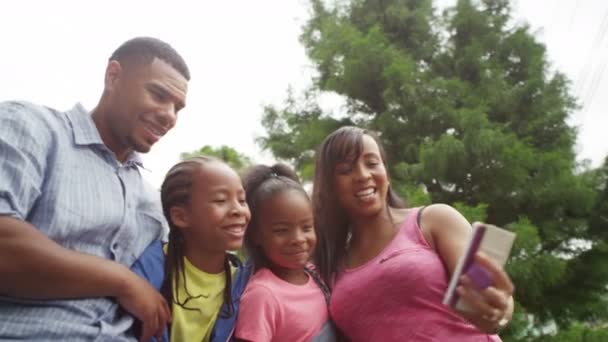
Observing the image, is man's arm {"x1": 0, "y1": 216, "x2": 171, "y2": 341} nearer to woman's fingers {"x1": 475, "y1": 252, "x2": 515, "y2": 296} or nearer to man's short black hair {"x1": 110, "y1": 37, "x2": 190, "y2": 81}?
man's short black hair {"x1": 110, "y1": 37, "x2": 190, "y2": 81}

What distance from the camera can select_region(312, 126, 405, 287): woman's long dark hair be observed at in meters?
2.12

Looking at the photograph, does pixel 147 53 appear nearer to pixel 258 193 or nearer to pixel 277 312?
pixel 258 193

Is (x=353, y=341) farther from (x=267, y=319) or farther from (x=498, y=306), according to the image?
(x=498, y=306)

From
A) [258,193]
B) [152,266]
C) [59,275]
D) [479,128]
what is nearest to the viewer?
[59,275]

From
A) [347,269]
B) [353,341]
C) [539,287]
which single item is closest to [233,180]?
[347,269]

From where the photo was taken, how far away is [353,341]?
1.95 metres

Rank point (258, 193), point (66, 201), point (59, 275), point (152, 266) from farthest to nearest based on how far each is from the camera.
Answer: point (258, 193) → point (152, 266) → point (66, 201) → point (59, 275)

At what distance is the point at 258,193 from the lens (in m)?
2.08

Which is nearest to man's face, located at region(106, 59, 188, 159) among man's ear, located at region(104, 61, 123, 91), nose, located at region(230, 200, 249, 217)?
man's ear, located at region(104, 61, 123, 91)

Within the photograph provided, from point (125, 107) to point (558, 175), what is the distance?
562 cm

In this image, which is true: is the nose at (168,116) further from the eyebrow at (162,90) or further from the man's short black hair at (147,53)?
the man's short black hair at (147,53)

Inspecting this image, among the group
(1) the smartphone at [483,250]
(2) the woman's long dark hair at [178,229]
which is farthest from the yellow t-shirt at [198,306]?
(1) the smartphone at [483,250]

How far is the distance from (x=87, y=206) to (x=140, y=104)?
0.41 meters

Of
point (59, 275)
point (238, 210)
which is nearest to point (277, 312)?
point (238, 210)
